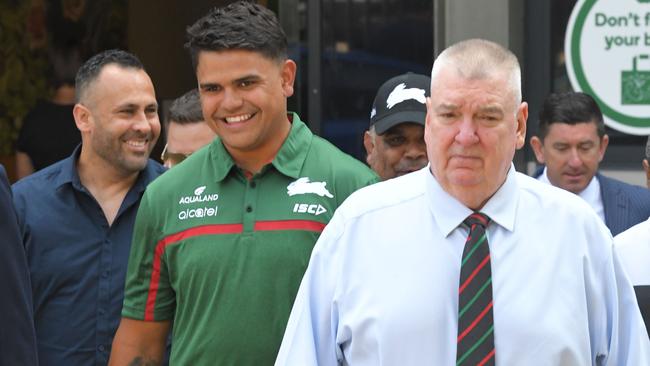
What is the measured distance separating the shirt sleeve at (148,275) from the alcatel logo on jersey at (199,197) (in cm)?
11

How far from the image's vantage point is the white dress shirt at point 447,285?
3.43 meters

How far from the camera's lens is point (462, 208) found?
356 cm

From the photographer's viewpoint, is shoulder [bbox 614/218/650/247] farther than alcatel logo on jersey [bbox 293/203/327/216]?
Yes

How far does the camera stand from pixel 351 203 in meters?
3.66

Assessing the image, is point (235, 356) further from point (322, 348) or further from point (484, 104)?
point (484, 104)

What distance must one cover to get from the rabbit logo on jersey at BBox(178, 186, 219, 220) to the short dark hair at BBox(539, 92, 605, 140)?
9.82ft

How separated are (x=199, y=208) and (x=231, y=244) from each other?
18 cm

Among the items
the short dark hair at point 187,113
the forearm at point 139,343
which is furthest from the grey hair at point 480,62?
the short dark hair at point 187,113

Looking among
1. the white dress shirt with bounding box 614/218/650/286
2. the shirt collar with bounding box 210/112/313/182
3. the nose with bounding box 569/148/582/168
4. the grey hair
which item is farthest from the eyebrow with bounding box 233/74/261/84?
the nose with bounding box 569/148/582/168

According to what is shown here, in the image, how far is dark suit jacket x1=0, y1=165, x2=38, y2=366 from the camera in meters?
3.96

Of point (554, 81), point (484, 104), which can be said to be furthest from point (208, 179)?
point (554, 81)

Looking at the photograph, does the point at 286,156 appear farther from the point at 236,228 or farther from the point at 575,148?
the point at 575,148

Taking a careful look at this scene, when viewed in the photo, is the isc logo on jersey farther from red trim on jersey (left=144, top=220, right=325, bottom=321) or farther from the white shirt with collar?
the white shirt with collar

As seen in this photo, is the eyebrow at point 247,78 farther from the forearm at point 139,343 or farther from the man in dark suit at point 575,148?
the man in dark suit at point 575,148
